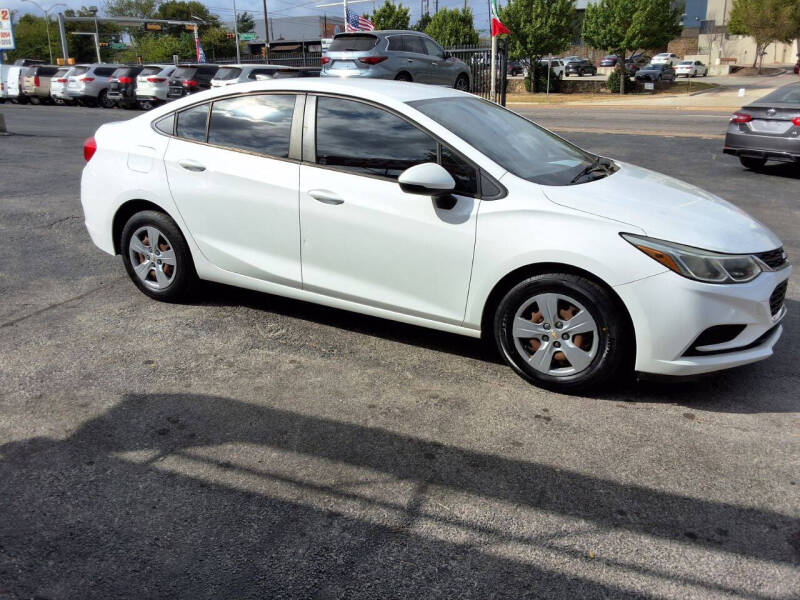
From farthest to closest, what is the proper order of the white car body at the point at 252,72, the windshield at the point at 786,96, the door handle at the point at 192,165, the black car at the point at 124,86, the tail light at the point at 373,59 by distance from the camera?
the black car at the point at 124,86 → the white car body at the point at 252,72 → the tail light at the point at 373,59 → the windshield at the point at 786,96 → the door handle at the point at 192,165

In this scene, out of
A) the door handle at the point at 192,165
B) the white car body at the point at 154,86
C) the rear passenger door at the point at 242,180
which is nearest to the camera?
the rear passenger door at the point at 242,180

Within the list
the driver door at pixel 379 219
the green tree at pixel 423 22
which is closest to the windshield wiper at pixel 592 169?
the driver door at pixel 379 219

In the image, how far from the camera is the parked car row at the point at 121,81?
76.4ft

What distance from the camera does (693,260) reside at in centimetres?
380

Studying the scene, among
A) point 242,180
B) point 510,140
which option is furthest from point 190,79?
point 510,140

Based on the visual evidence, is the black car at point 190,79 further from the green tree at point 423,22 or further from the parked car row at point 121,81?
the green tree at point 423,22

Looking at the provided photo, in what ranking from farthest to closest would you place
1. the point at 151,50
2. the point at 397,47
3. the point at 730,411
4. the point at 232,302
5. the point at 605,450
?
the point at 151,50 < the point at 397,47 < the point at 232,302 < the point at 730,411 < the point at 605,450

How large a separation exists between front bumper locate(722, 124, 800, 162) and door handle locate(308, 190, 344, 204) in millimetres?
8942

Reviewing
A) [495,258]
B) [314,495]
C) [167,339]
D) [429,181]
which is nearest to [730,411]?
[495,258]

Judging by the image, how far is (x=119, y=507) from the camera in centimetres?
309

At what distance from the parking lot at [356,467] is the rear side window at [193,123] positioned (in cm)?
126

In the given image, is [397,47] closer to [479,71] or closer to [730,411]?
[479,71]

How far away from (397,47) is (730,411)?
1644 cm

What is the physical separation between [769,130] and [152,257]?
9647 mm
